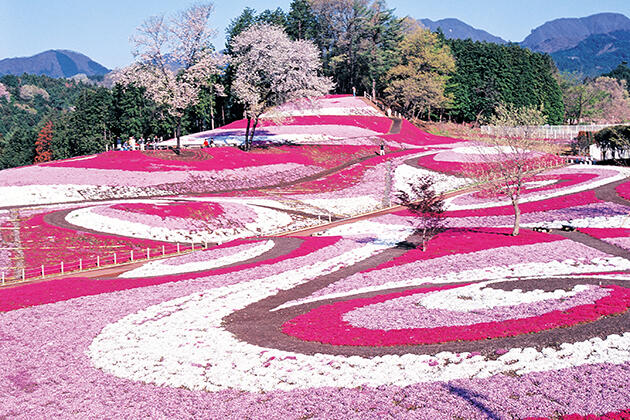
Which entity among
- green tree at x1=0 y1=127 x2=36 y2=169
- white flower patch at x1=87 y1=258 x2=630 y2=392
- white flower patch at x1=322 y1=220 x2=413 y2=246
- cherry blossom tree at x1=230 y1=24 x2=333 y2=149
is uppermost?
cherry blossom tree at x1=230 y1=24 x2=333 y2=149

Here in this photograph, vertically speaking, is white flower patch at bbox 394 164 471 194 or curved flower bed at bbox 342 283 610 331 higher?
white flower patch at bbox 394 164 471 194

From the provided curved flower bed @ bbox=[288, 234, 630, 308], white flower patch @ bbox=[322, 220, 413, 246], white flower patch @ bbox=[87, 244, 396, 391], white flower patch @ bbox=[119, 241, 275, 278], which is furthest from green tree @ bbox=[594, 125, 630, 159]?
white flower patch @ bbox=[87, 244, 396, 391]

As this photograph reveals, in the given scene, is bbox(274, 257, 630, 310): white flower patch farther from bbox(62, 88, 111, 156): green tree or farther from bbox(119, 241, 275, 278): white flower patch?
bbox(62, 88, 111, 156): green tree

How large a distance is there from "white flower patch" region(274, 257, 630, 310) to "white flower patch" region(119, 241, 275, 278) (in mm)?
12417

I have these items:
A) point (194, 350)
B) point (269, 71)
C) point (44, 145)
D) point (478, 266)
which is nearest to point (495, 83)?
point (269, 71)

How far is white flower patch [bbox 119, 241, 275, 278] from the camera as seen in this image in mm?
40719

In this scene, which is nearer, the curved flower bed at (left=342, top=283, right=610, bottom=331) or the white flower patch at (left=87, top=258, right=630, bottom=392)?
the white flower patch at (left=87, top=258, right=630, bottom=392)

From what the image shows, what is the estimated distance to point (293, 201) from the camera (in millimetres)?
71500

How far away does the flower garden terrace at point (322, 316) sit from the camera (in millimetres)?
18094

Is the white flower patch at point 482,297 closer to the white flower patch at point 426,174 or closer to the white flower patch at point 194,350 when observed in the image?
the white flower patch at point 194,350

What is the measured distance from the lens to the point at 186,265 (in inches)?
1667

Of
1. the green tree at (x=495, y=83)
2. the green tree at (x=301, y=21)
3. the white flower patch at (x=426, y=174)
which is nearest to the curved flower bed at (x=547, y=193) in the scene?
the white flower patch at (x=426, y=174)

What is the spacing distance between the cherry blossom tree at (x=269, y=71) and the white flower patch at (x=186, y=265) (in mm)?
50477

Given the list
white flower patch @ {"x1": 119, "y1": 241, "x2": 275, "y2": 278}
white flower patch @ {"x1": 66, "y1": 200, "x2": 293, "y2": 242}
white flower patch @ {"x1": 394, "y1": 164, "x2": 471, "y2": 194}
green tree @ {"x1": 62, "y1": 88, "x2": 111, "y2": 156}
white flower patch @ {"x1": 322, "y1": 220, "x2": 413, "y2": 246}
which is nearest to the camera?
white flower patch @ {"x1": 119, "y1": 241, "x2": 275, "y2": 278}
